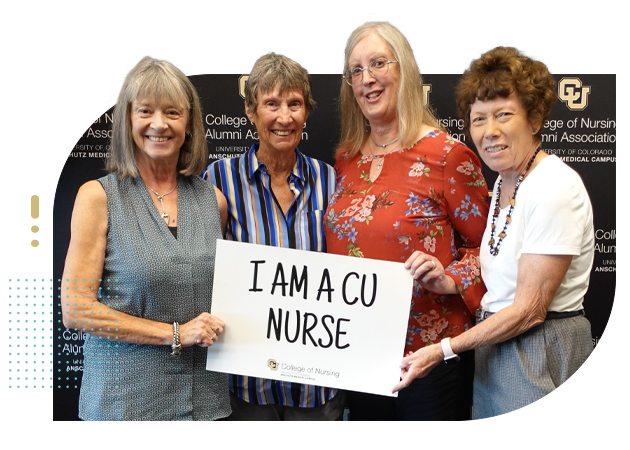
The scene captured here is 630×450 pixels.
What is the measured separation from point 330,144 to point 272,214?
2.13 feet

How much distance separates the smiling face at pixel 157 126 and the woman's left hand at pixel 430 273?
0.91 meters

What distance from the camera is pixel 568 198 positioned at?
1.57 metres

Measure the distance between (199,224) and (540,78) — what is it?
1.24 m

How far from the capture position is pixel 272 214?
76.2 inches

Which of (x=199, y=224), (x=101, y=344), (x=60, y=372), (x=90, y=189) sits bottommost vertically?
(x=60, y=372)

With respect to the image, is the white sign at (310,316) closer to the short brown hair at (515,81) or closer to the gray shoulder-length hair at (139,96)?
the gray shoulder-length hair at (139,96)

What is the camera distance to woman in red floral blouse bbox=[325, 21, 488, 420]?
183cm

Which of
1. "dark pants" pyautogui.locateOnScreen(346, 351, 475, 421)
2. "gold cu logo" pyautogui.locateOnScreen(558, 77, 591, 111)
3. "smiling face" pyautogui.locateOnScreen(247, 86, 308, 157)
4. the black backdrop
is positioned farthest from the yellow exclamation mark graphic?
"gold cu logo" pyautogui.locateOnScreen(558, 77, 591, 111)

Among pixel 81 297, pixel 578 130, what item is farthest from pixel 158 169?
pixel 578 130

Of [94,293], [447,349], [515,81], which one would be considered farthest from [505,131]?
[94,293]

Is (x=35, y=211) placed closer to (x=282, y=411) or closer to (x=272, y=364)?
(x=272, y=364)

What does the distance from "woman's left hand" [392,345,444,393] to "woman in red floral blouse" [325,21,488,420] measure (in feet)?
0.39

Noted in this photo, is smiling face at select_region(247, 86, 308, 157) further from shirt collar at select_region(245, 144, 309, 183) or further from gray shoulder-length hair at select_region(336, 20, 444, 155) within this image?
gray shoulder-length hair at select_region(336, 20, 444, 155)

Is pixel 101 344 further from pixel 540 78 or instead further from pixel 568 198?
pixel 540 78
